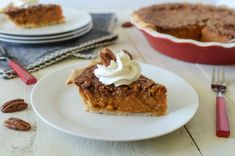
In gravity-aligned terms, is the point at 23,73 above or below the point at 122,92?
below

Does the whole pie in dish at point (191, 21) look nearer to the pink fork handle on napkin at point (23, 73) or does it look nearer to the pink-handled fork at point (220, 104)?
the pink-handled fork at point (220, 104)

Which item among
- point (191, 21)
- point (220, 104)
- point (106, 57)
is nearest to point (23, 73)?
point (106, 57)

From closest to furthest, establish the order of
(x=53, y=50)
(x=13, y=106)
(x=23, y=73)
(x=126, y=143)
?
1. (x=126, y=143)
2. (x=13, y=106)
3. (x=23, y=73)
4. (x=53, y=50)

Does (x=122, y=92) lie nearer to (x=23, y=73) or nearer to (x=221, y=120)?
(x=221, y=120)

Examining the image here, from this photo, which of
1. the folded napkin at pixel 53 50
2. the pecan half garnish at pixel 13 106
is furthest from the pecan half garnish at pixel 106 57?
the folded napkin at pixel 53 50

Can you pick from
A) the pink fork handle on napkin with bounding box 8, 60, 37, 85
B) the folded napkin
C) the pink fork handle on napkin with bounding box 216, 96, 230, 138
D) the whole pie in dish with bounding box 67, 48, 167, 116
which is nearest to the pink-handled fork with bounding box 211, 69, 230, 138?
the pink fork handle on napkin with bounding box 216, 96, 230, 138
